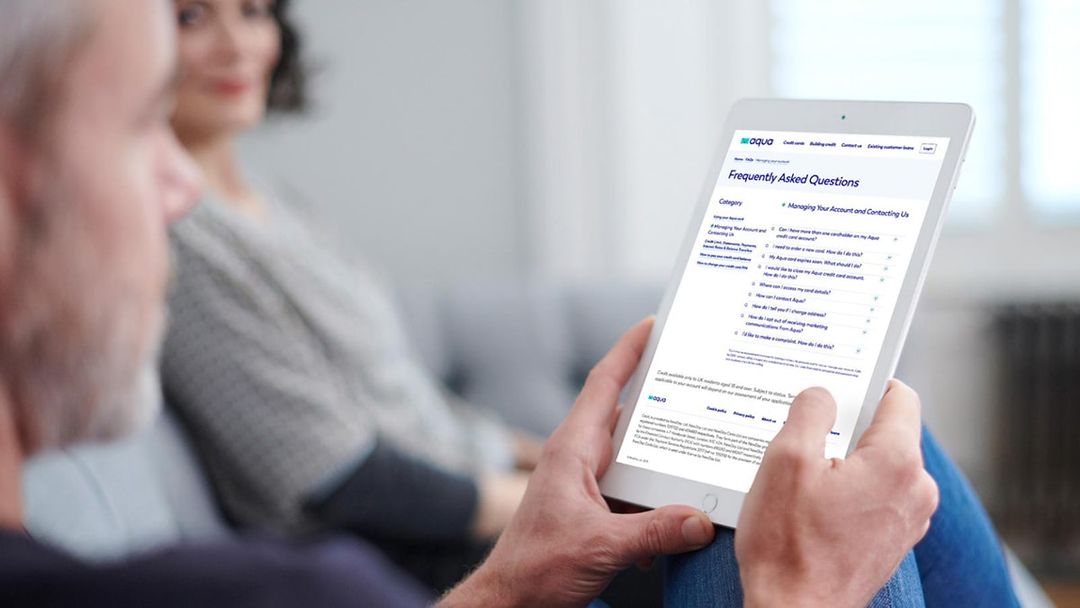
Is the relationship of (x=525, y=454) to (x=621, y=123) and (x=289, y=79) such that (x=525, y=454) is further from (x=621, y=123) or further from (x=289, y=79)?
(x=621, y=123)

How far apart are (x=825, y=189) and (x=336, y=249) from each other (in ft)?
3.64

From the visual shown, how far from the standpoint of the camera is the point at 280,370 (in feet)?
5.11

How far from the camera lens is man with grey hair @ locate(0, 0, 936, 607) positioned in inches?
18.1

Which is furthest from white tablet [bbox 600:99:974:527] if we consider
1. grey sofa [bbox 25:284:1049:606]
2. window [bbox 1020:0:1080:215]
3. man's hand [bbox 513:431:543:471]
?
window [bbox 1020:0:1080:215]

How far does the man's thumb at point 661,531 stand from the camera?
83 centimetres

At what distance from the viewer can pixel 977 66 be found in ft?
10.4

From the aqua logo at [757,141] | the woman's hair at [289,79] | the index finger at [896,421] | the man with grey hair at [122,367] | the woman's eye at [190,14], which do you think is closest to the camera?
the man with grey hair at [122,367]

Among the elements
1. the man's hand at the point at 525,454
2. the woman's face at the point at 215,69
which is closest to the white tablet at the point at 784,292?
the woman's face at the point at 215,69

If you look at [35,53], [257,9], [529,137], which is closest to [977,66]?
[529,137]

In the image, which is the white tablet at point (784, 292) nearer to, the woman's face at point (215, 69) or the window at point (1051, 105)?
the woman's face at point (215, 69)

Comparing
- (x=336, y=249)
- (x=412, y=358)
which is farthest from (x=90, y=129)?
(x=412, y=358)

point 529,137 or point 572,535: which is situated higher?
point 529,137

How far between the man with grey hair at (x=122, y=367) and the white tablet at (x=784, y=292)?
0.09 metres

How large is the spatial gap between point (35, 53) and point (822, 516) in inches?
20.0
